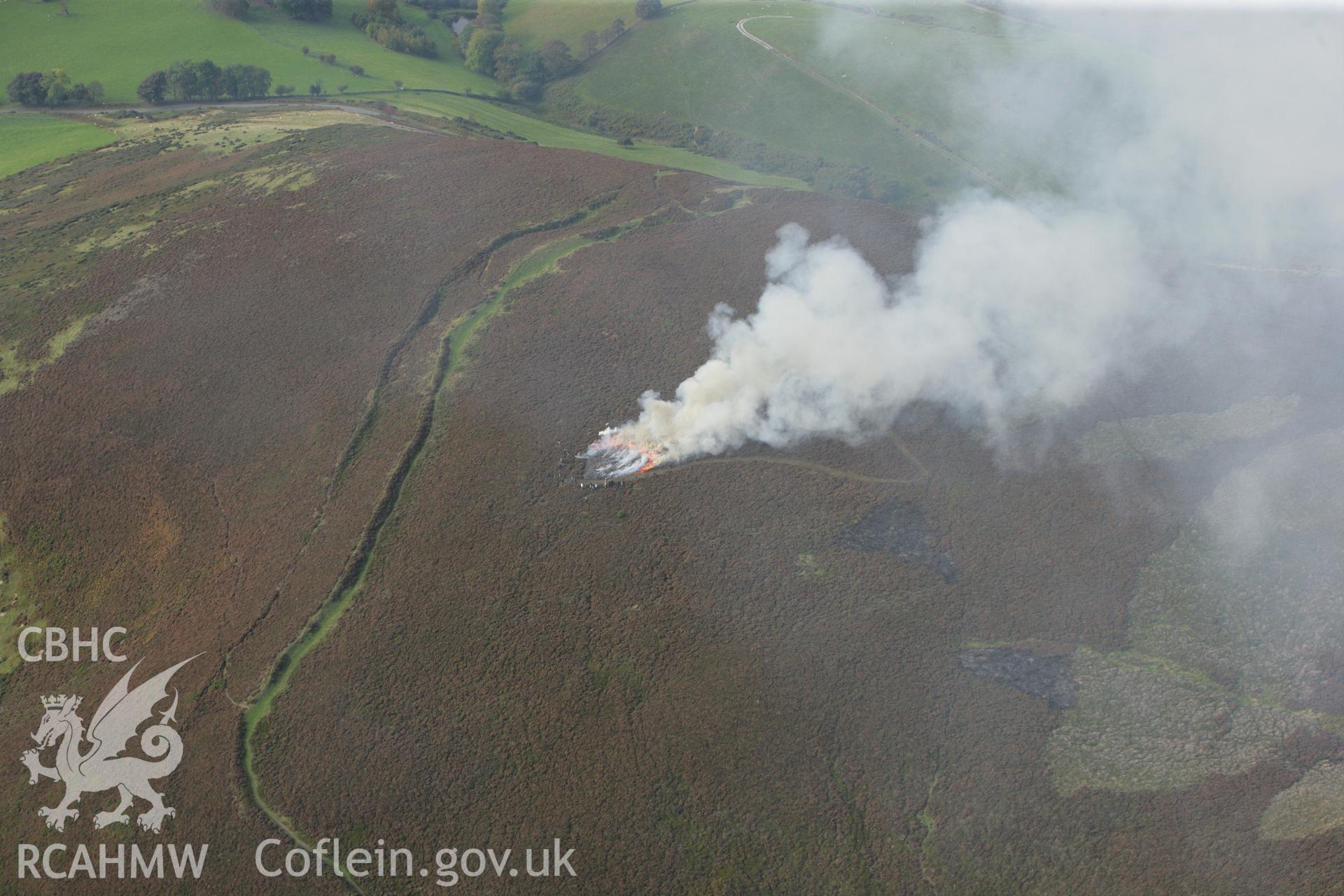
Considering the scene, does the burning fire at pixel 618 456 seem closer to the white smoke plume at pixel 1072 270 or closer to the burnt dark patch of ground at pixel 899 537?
the white smoke plume at pixel 1072 270

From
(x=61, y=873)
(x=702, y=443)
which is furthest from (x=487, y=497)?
(x=61, y=873)

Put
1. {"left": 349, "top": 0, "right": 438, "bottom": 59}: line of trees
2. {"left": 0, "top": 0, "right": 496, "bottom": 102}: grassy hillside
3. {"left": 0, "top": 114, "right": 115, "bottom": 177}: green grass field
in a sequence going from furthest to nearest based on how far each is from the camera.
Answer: {"left": 349, "top": 0, "right": 438, "bottom": 59}: line of trees
{"left": 0, "top": 0, "right": 496, "bottom": 102}: grassy hillside
{"left": 0, "top": 114, "right": 115, "bottom": 177}: green grass field

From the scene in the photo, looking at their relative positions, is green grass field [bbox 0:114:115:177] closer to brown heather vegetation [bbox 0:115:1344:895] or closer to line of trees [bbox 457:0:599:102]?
brown heather vegetation [bbox 0:115:1344:895]

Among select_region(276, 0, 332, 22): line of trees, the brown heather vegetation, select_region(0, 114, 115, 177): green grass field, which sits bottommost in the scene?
the brown heather vegetation

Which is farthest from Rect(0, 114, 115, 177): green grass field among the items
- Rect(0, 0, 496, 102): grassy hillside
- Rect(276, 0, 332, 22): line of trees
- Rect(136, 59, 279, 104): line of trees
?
Rect(276, 0, 332, 22): line of trees

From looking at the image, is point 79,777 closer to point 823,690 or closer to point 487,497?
point 487,497

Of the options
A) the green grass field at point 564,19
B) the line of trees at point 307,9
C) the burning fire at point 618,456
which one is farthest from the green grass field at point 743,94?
the burning fire at point 618,456

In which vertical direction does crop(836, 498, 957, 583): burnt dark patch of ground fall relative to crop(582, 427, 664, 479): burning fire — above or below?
below
